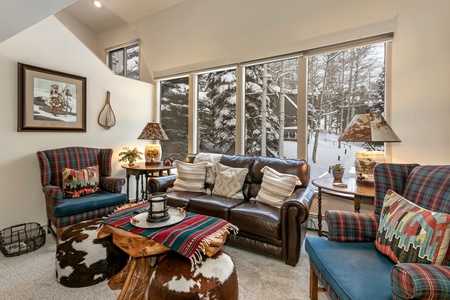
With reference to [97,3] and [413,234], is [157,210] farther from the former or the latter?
[97,3]

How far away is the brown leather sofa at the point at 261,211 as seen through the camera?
2170mm

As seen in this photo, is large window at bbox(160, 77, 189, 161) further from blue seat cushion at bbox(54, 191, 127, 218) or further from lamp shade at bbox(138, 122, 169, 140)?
blue seat cushion at bbox(54, 191, 127, 218)

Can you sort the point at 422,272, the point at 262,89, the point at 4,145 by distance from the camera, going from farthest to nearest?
the point at 262,89
the point at 4,145
the point at 422,272

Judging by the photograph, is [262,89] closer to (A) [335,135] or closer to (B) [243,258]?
(A) [335,135]

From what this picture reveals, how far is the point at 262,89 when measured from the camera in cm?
360

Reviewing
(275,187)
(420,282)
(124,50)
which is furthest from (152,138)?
(420,282)

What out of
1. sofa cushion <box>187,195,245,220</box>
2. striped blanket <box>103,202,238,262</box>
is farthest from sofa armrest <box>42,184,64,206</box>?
sofa cushion <box>187,195,245,220</box>

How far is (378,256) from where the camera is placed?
4.73 feet

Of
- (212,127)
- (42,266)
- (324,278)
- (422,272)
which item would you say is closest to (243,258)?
(324,278)

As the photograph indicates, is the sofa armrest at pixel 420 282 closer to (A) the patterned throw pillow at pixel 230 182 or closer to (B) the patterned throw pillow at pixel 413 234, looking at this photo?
(B) the patterned throw pillow at pixel 413 234

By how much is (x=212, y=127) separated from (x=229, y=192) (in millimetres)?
1551

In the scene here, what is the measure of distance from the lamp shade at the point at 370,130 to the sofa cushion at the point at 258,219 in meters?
1.09

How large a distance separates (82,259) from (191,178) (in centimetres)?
159

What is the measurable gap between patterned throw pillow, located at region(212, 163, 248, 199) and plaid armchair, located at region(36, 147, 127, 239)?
128cm
